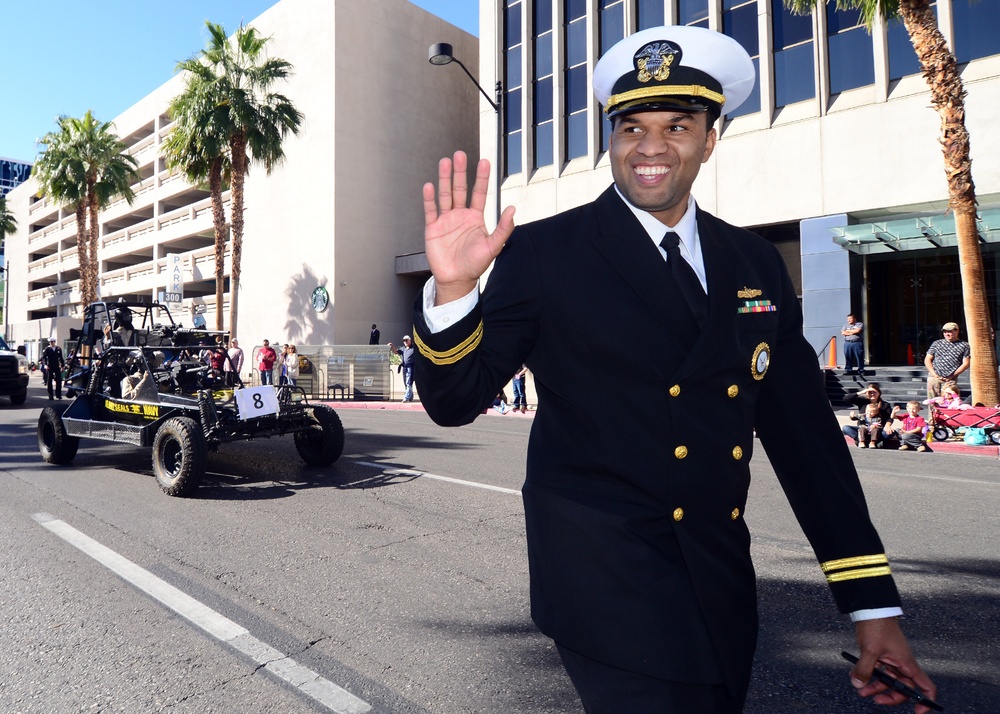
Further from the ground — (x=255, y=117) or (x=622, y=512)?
(x=255, y=117)

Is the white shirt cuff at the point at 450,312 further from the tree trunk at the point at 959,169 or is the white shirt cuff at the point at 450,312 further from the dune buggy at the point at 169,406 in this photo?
the tree trunk at the point at 959,169

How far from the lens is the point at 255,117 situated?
936 inches

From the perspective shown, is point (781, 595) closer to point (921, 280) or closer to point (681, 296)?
point (681, 296)

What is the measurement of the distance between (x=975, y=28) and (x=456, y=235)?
20.1m

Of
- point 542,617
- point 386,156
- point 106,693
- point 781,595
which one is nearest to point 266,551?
point 106,693

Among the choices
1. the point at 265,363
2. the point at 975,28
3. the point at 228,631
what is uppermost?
the point at 975,28

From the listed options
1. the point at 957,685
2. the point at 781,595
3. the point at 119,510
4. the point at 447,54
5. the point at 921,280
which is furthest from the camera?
the point at 921,280

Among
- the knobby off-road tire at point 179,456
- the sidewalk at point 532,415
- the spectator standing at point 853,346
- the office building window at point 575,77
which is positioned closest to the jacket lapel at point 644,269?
the sidewalk at point 532,415

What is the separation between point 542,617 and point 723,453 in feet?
1.63

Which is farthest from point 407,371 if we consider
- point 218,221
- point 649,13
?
point 649,13

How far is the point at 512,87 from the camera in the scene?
2575 centimetres

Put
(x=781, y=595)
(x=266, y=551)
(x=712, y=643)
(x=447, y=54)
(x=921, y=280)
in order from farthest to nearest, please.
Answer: (x=921, y=280) < (x=447, y=54) < (x=266, y=551) < (x=781, y=595) < (x=712, y=643)

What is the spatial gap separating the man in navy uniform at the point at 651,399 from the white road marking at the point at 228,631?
183 centimetres

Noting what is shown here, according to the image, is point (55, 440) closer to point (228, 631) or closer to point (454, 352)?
point (228, 631)
